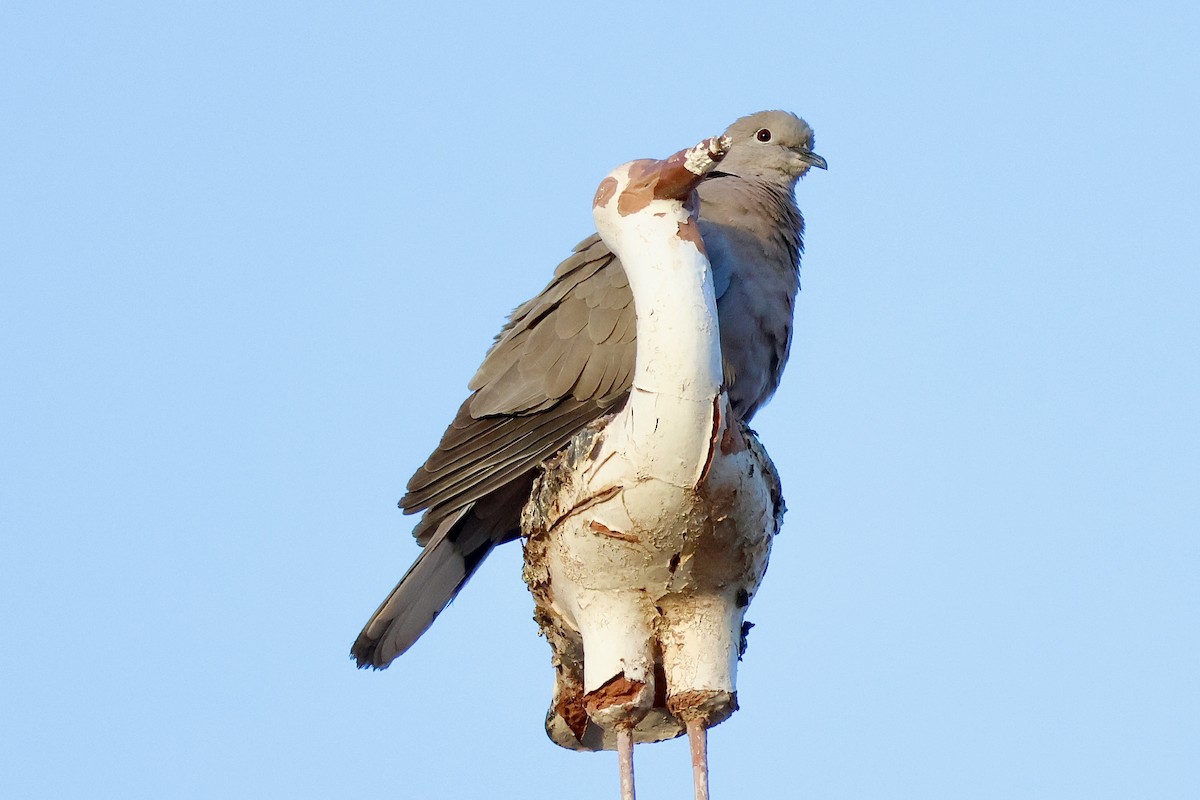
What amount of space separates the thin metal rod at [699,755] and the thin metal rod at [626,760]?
19cm

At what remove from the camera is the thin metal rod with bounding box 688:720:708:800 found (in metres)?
5.07

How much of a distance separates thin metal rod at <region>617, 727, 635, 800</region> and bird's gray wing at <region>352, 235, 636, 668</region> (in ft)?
5.52

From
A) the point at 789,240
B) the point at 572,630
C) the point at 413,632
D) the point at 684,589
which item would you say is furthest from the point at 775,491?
the point at 789,240

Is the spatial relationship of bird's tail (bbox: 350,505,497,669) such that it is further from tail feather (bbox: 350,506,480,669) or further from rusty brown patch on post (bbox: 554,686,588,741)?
rusty brown patch on post (bbox: 554,686,588,741)

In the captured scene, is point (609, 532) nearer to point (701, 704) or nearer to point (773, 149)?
point (701, 704)

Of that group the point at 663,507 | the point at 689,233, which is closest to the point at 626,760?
the point at 663,507

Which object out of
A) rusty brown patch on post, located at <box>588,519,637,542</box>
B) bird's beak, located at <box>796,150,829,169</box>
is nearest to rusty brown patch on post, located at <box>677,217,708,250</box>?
rusty brown patch on post, located at <box>588,519,637,542</box>

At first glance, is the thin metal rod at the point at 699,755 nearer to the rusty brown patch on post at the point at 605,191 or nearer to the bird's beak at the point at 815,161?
→ the rusty brown patch on post at the point at 605,191

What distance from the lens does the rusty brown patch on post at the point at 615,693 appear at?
5234 mm

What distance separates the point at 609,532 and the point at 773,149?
12.8 feet

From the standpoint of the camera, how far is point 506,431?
6875 millimetres

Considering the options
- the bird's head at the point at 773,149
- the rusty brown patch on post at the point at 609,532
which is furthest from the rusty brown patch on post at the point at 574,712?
the bird's head at the point at 773,149

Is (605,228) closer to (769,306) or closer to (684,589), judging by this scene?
(684,589)

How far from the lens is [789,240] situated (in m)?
7.76
